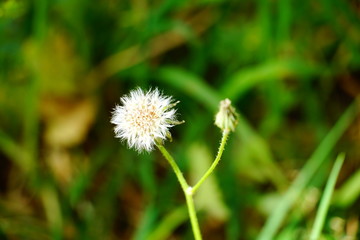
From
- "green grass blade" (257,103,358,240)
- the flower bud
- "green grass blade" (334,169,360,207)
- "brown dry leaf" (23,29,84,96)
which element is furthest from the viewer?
"brown dry leaf" (23,29,84,96)

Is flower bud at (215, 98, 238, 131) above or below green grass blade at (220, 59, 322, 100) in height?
below

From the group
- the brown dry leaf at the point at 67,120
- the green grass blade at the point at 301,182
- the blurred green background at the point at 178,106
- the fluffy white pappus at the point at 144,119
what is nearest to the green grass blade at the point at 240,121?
the blurred green background at the point at 178,106

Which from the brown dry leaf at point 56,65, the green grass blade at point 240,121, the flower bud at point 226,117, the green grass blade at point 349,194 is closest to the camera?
the flower bud at point 226,117

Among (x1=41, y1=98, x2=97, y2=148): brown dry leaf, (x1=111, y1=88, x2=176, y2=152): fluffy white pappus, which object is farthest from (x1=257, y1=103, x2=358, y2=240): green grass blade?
(x1=41, y1=98, x2=97, y2=148): brown dry leaf

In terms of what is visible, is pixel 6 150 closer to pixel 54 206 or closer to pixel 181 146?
pixel 54 206

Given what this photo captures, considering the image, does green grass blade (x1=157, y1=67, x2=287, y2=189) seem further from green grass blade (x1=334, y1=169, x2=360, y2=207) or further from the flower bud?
the flower bud

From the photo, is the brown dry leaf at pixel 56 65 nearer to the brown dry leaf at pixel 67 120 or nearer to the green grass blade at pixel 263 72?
the brown dry leaf at pixel 67 120

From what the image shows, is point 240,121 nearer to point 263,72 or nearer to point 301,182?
point 263,72
